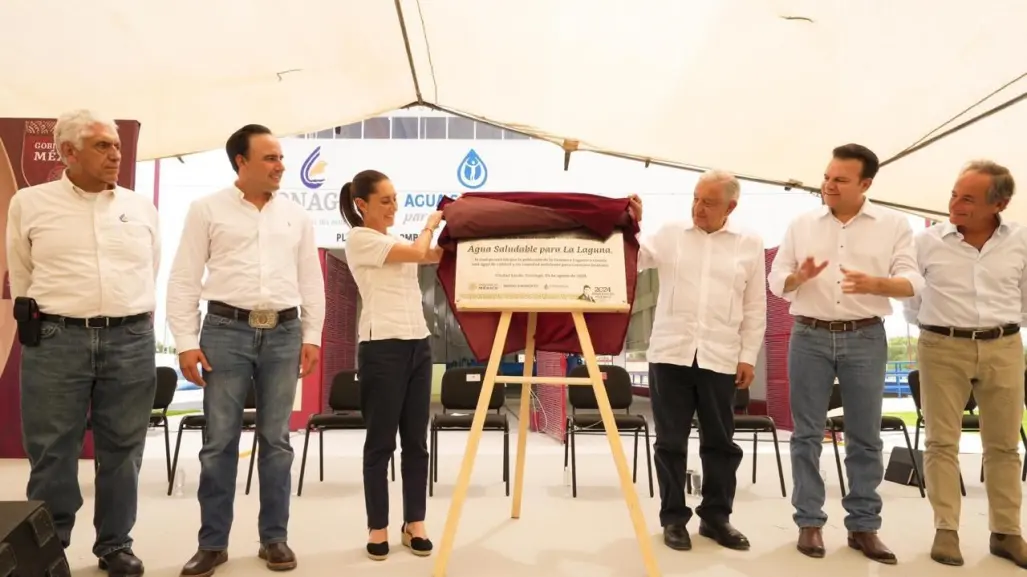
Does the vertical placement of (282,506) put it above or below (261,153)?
below

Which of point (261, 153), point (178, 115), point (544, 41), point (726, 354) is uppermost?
point (544, 41)

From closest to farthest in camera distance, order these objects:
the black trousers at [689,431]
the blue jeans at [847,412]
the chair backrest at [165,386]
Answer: the blue jeans at [847,412] < the black trousers at [689,431] < the chair backrest at [165,386]

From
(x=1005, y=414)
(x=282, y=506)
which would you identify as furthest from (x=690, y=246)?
(x=282, y=506)

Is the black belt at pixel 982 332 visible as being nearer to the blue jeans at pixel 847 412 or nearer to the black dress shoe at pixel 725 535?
the blue jeans at pixel 847 412

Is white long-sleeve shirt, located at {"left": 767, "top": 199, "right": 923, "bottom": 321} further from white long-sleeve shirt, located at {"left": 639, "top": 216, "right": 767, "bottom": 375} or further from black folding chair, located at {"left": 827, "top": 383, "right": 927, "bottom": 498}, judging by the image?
black folding chair, located at {"left": 827, "top": 383, "right": 927, "bottom": 498}

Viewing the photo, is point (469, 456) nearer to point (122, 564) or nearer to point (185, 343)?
point (185, 343)

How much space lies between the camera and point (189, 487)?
4047 mm

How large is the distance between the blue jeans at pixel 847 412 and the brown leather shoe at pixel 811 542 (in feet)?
0.09

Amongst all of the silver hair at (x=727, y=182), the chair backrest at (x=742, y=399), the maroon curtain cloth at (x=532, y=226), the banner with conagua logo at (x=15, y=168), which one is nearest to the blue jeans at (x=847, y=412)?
the silver hair at (x=727, y=182)

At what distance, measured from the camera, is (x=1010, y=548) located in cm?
265

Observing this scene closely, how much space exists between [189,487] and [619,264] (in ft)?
10.4

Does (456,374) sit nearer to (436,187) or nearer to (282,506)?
(282,506)

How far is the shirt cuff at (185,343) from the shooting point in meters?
2.37

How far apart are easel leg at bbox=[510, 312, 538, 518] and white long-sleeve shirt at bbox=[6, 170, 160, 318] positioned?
1.49 metres
